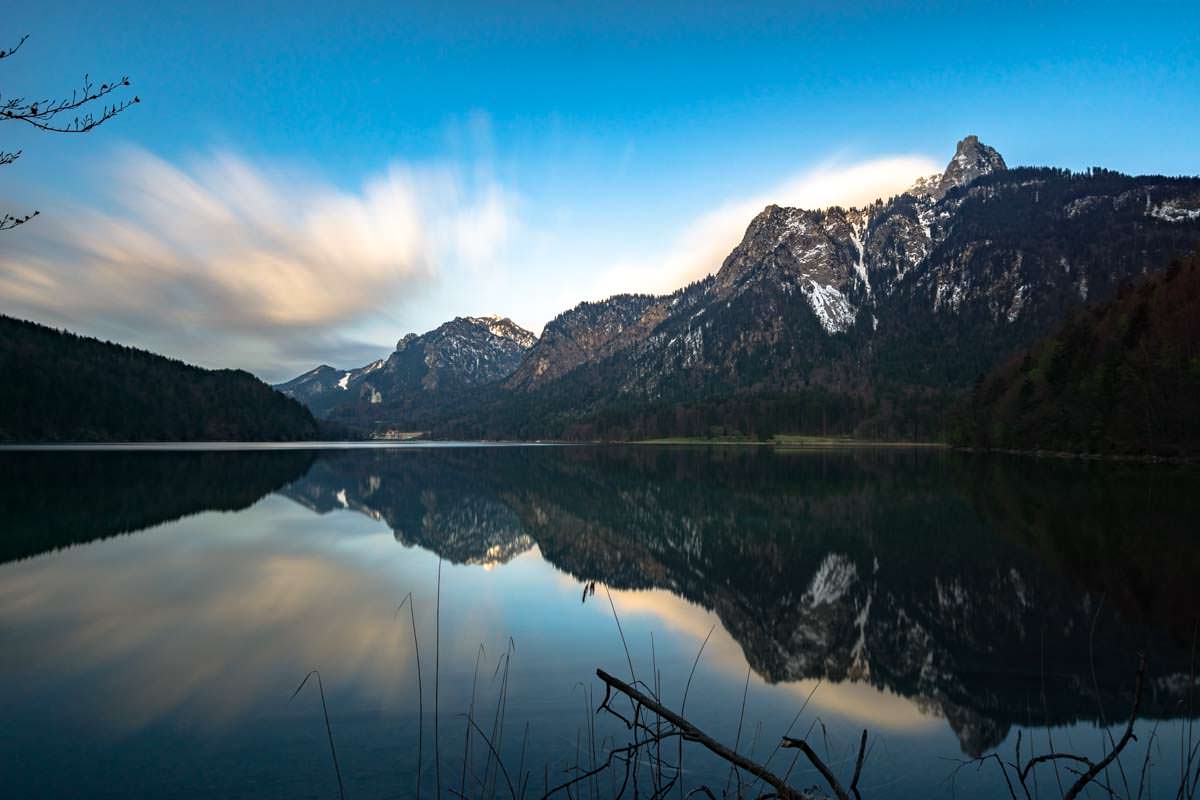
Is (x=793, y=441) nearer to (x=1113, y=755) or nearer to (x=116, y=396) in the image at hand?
(x=116, y=396)

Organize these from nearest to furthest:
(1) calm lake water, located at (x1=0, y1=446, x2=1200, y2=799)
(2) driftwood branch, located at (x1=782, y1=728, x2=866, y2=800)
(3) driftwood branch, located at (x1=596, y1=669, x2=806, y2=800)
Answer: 1. (2) driftwood branch, located at (x1=782, y1=728, x2=866, y2=800)
2. (3) driftwood branch, located at (x1=596, y1=669, x2=806, y2=800)
3. (1) calm lake water, located at (x1=0, y1=446, x2=1200, y2=799)

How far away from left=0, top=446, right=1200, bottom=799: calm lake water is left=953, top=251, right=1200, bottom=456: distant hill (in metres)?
40.9

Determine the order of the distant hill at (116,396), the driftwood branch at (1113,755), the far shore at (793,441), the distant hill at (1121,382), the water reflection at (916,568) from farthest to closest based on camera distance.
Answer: the far shore at (793,441), the distant hill at (116,396), the distant hill at (1121,382), the water reflection at (916,568), the driftwood branch at (1113,755)

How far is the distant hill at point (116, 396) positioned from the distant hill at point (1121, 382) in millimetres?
165613

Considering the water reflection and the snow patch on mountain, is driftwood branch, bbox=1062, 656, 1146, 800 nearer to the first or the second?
the water reflection

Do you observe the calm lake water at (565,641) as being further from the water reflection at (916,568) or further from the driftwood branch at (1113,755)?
the driftwood branch at (1113,755)

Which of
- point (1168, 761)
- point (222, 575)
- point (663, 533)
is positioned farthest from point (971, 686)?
point (222, 575)

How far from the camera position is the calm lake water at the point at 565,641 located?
25.1 feet

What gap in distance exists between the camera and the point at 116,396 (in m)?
140

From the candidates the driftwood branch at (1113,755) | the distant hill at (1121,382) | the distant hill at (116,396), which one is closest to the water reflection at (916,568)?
the driftwood branch at (1113,755)

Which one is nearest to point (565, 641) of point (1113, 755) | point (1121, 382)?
point (1113, 755)

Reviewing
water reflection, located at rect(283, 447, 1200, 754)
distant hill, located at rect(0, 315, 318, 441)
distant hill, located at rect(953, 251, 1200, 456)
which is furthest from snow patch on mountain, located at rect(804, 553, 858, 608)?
distant hill, located at rect(0, 315, 318, 441)

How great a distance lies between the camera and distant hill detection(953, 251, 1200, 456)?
57.8 m

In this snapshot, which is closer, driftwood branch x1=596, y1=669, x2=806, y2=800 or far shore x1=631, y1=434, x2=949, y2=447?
driftwood branch x1=596, y1=669, x2=806, y2=800
